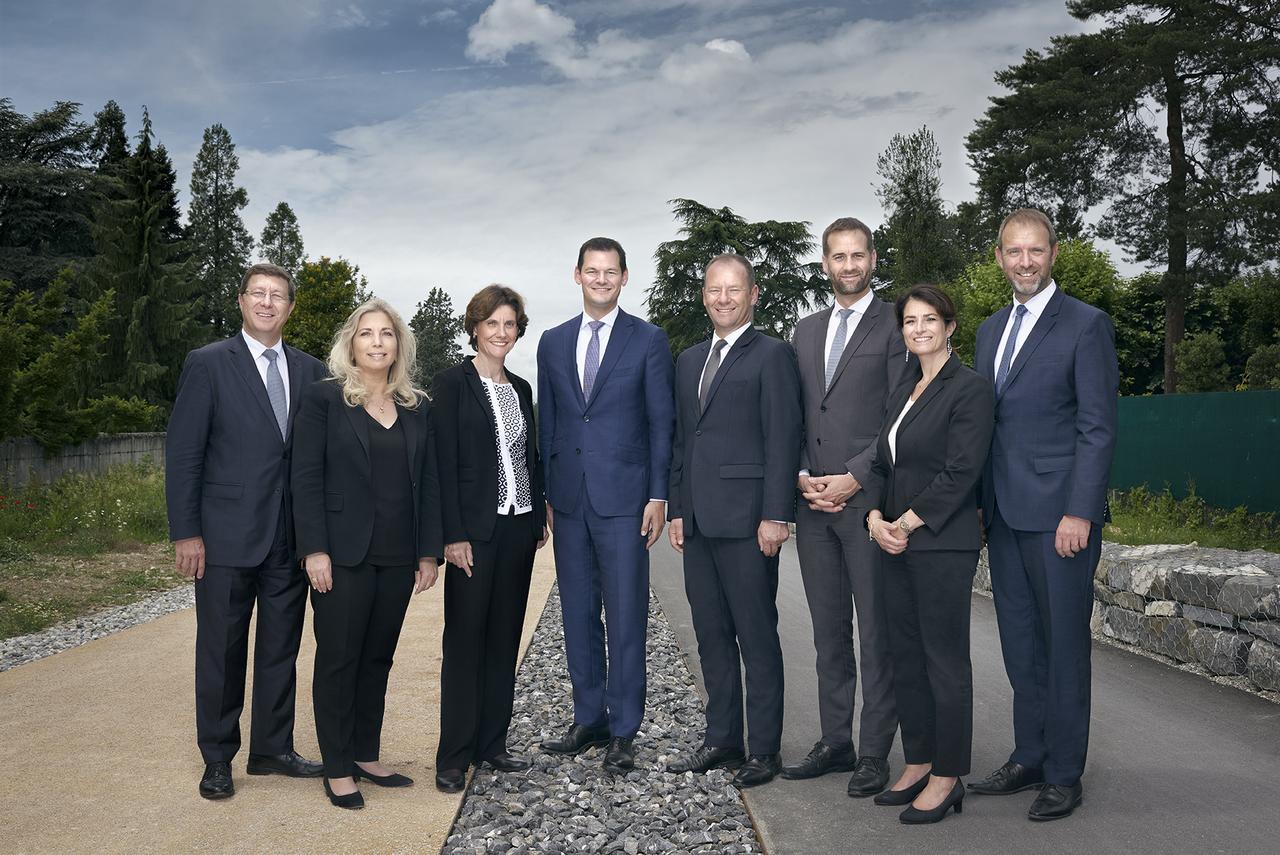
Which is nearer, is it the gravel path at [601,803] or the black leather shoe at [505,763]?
the gravel path at [601,803]

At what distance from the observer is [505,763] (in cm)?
481

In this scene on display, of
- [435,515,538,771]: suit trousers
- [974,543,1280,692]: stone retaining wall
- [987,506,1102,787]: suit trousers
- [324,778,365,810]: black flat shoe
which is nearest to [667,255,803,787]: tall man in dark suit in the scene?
[435,515,538,771]: suit trousers

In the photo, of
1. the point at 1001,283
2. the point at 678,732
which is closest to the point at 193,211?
the point at 1001,283

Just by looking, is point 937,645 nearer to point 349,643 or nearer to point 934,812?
point 934,812

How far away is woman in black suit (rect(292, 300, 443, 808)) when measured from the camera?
14.3 ft

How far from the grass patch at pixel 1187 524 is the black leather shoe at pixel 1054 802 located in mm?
7742

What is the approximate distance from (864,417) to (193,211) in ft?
163

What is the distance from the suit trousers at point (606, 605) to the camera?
4953mm

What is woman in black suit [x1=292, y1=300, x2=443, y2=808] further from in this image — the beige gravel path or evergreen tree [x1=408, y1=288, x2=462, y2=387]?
evergreen tree [x1=408, y1=288, x2=462, y2=387]

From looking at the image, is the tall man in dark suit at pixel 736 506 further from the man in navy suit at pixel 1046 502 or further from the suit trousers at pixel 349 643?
the suit trousers at pixel 349 643

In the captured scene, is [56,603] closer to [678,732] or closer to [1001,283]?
[678,732]

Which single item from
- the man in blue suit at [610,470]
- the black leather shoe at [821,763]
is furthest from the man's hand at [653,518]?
the black leather shoe at [821,763]

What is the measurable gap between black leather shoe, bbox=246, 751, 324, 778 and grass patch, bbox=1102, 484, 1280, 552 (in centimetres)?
940

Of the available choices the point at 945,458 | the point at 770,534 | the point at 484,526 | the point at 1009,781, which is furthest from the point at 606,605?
the point at 1009,781
